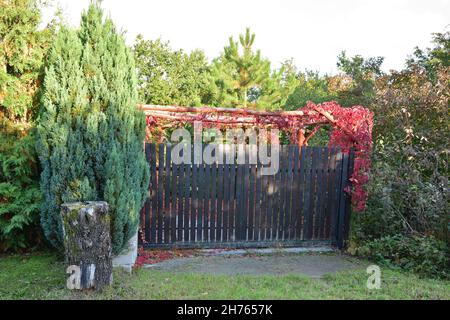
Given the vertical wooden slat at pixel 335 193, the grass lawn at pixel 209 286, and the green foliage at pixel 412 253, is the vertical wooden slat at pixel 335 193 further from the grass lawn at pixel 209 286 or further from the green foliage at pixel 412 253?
the grass lawn at pixel 209 286

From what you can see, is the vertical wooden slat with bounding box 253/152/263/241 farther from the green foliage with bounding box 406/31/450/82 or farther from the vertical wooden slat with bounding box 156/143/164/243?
the green foliage with bounding box 406/31/450/82

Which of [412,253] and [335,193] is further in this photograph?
[335,193]

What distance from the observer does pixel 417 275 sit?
14.4ft

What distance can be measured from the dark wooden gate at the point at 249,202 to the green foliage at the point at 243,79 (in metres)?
9.37

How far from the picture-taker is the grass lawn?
11.4 ft

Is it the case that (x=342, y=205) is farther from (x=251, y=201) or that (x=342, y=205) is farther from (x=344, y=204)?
(x=251, y=201)

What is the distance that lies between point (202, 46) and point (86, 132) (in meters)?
13.5

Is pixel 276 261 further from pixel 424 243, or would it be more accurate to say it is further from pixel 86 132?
pixel 86 132

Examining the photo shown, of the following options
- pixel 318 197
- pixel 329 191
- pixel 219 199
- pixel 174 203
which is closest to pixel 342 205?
pixel 329 191

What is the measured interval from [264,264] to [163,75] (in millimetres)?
10095

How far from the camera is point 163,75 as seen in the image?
1345cm

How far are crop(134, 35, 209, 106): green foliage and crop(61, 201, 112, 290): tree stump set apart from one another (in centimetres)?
957

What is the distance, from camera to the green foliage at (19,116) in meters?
4.49

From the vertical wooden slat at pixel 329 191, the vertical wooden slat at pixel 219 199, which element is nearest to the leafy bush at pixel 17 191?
the vertical wooden slat at pixel 219 199
